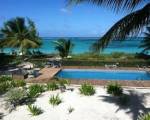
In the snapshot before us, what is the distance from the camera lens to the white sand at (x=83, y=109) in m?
12.2

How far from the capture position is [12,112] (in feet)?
43.4

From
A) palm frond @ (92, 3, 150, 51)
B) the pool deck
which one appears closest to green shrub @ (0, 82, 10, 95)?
the pool deck

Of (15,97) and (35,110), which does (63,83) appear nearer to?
(15,97)

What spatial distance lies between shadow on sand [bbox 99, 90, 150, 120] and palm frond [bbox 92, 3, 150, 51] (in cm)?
561

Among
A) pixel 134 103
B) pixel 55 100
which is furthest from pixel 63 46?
pixel 134 103

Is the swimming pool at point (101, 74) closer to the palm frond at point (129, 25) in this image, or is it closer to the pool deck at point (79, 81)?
the pool deck at point (79, 81)

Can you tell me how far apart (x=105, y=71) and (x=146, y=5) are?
20.9 metres

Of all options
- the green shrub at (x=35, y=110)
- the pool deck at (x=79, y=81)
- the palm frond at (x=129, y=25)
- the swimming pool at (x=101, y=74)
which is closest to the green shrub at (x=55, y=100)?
the green shrub at (x=35, y=110)

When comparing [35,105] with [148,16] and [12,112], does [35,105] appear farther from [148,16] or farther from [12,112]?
[148,16]

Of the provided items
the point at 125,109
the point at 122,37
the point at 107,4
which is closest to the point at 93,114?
the point at 125,109

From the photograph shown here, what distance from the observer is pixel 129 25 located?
268 inches

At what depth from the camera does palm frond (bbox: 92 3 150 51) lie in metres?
6.67

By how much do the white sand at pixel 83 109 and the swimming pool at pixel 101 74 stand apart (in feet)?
34.4

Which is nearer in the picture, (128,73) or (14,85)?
(14,85)
